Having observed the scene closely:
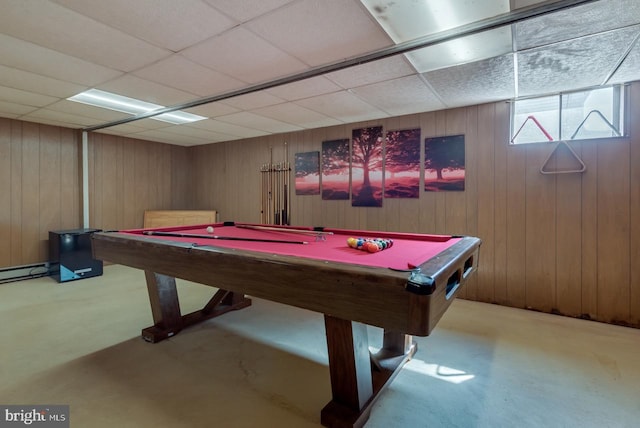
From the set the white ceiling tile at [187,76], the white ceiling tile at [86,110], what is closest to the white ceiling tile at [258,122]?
the white ceiling tile at [187,76]

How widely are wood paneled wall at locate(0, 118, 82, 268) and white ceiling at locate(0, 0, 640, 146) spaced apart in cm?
110

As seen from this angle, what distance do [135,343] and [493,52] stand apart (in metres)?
3.53

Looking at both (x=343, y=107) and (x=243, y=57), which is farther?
(x=343, y=107)

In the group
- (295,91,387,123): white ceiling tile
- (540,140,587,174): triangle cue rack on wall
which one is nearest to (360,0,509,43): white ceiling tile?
(295,91,387,123): white ceiling tile

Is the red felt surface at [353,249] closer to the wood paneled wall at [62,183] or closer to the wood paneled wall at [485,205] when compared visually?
the wood paneled wall at [485,205]

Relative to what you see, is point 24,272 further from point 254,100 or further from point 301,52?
point 301,52

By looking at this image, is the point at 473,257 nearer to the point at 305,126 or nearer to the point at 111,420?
the point at 111,420

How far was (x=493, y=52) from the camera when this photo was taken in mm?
2270

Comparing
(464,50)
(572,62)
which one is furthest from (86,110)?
(572,62)

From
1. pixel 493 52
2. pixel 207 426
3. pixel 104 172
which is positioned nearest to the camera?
pixel 207 426

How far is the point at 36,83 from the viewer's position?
114 inches

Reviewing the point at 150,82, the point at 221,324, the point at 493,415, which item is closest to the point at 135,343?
the point at 221,324

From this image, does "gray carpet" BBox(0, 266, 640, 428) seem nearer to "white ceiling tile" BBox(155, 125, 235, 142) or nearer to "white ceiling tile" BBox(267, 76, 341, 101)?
"white ceiling tile" BBox(267, 76, 341, 101)

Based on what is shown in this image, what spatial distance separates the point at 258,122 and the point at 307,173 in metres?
1.06
